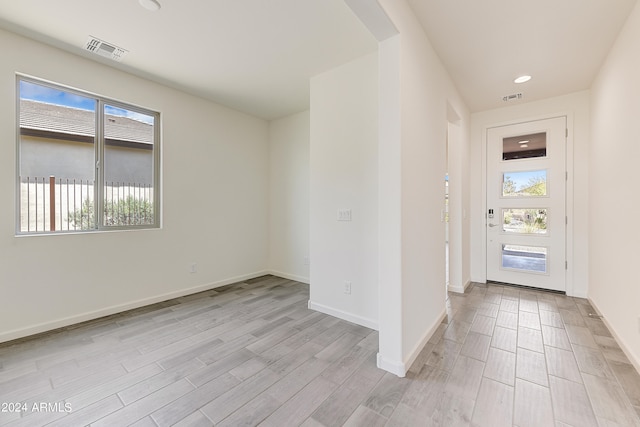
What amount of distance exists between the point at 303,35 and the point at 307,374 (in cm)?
279

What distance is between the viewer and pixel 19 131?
2.46m

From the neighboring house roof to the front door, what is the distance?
4961 mm

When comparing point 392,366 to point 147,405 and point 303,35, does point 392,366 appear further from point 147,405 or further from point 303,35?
point 303,35

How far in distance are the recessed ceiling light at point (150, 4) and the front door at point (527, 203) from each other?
4396 mm

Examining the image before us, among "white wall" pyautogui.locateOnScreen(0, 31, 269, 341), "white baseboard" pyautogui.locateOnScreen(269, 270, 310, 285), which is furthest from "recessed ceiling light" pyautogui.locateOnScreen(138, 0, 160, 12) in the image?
"white baseboard" pyautogui.locateOnScreen(269, 270, 310, 285)

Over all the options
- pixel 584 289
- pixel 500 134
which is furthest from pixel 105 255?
pixel 584 289

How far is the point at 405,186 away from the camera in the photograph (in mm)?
1934

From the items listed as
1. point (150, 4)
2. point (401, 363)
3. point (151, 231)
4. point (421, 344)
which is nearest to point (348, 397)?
point (401, 363)

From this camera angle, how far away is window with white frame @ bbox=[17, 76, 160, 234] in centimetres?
255

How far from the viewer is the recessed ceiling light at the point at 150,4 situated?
1979mm

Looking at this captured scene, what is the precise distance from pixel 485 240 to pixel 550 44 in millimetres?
2644

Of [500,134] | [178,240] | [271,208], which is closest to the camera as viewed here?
[178,240]

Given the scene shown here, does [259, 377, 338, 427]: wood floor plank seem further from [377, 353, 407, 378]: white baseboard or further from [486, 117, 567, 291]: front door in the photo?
[486, 117, 567, 291]: front door

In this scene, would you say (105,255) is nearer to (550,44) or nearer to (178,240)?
(178,240)
